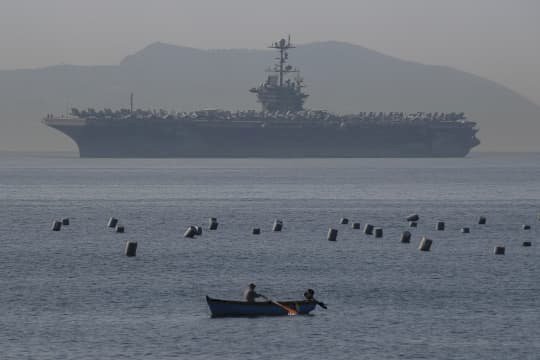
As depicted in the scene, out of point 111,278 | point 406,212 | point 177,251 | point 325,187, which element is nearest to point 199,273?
point 111,278

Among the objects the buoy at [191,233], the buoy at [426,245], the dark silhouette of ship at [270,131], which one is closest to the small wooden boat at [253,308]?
the buoy at [426,245]

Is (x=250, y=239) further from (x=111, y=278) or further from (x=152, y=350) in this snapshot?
(x=152, y=350)

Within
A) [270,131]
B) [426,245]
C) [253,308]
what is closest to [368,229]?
[426,245]

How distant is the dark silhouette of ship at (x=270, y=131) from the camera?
595 ft

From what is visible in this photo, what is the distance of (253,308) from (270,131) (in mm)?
150896

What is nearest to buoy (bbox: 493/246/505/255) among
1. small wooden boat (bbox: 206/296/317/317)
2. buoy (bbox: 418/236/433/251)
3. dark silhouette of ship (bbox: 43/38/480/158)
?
buoy (bbox: 418/236/433/251)

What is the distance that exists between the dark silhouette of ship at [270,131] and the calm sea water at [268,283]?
338ft

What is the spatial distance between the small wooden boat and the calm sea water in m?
0.33

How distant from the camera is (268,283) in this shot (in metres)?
38.6

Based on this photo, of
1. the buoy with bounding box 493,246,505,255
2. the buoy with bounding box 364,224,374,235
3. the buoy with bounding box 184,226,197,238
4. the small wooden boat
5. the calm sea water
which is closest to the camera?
the calm sea water

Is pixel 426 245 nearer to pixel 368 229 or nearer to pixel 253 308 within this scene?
pixel 368 229

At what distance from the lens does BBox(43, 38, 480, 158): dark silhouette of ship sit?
181m

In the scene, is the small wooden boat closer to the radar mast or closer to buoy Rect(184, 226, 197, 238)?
buoy Rect(184, 226, 197, 238)

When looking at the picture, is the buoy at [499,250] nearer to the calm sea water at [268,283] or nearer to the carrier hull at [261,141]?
the calm sea water at [268,283]
